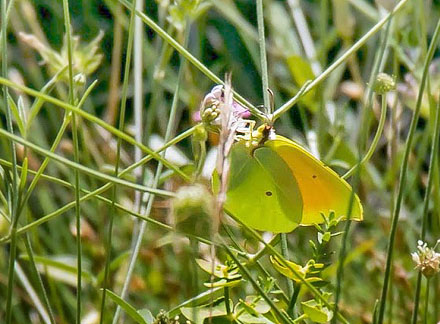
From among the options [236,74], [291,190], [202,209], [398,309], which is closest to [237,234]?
[398,309]

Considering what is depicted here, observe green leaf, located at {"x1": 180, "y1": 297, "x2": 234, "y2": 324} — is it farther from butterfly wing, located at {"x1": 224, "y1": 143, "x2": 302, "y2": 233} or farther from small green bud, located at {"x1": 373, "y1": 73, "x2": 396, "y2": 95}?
small green bud, located at {"x1": 373, "y1": 73, "x2": 396, "y2": 95}

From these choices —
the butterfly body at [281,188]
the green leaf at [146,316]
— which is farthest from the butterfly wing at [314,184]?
the green leaf at [146,316]

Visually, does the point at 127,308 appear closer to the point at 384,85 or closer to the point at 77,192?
the point at 77,192

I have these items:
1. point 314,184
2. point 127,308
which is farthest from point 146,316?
point 314,184

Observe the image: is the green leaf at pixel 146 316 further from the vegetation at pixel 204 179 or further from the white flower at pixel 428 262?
the white flower at pixel 428 262

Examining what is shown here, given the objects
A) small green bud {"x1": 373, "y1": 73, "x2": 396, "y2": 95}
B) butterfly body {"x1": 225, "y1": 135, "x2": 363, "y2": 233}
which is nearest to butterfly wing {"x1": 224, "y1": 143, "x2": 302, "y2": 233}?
butterfly body {"x1": 225, "y1": 135, "x2": 363, "y2": 233}

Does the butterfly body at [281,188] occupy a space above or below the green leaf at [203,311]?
above

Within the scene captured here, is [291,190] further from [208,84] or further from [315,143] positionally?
[208,84]

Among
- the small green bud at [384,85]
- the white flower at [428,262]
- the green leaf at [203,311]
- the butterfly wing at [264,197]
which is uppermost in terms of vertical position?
the small green bud at [384,85]
